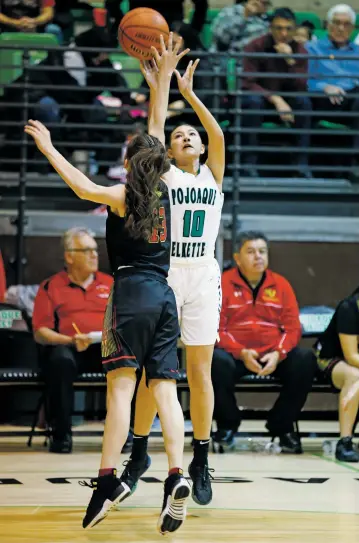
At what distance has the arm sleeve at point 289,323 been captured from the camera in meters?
8.12

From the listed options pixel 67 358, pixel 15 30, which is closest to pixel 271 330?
pixel 67 358

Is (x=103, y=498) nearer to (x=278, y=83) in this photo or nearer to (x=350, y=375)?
(x=350, y=375)

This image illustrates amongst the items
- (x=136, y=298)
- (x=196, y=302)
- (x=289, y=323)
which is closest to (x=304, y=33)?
(x=289, y=323)

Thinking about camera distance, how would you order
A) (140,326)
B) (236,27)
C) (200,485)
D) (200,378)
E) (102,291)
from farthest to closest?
(236,27)
(102,291)
(200,378)
(200,485)
(140,326)

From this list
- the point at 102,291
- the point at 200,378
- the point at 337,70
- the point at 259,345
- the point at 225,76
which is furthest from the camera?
the point at 337,70

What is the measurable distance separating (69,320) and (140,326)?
3.50m

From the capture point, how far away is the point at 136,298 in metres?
4.84

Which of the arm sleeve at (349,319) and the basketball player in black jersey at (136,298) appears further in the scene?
the arm sleeve at (349,319)

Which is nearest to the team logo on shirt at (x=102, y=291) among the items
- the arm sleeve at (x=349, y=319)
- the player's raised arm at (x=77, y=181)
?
the arm sleeve at (x=349, y=319)

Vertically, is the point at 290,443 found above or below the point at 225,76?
below

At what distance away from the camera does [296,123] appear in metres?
10.2

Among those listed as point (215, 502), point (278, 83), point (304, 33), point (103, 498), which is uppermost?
point (304, 33)

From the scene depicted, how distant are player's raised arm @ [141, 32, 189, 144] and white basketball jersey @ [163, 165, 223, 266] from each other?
0.35 m

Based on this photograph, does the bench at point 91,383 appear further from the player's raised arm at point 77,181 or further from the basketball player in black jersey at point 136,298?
the player's raised arm at point 77,181
